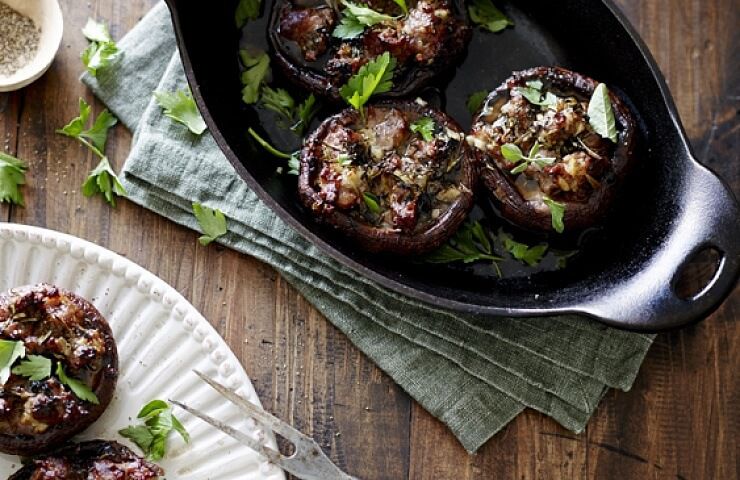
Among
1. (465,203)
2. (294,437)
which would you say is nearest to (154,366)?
(294,437)

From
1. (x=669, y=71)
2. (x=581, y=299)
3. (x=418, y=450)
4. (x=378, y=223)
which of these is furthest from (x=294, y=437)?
(x=669, y=71)

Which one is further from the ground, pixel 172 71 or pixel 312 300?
pixel 172 71

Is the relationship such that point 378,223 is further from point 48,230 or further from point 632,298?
point 48,230

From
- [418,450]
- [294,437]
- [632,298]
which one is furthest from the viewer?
[418,450]

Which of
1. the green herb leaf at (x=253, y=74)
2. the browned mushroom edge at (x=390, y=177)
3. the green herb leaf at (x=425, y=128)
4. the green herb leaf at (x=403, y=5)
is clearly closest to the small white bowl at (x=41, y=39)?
the green herb leaf at (x=253, y=74)

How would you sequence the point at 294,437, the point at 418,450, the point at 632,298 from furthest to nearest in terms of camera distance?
the point at 418,450, the point at 294,437, the point at 632,298

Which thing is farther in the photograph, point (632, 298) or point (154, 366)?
point (154, 366)

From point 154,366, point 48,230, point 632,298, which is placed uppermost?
point 632,298

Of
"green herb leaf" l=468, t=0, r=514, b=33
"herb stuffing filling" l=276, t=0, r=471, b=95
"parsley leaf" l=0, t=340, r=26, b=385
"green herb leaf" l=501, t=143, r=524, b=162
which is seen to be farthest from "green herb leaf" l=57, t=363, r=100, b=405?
"green herb leaf" l=468, t=0, r=514, b=33
